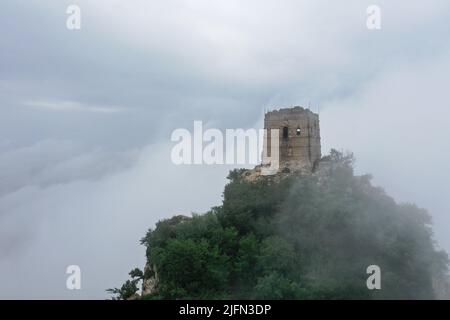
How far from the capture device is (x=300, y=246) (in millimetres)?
33094

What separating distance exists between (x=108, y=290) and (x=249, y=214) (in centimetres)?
1003

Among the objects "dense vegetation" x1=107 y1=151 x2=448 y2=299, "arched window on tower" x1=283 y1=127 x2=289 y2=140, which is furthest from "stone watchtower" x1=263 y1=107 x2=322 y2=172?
"dense vegetation" x1=107 y1=151 x2=448 y2=299

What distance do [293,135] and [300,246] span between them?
1241 centimetres

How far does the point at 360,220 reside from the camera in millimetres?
33000

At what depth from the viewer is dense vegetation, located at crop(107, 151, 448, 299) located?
30.2 m

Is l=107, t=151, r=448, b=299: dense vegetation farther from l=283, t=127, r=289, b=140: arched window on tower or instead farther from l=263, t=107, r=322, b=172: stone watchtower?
l=283, t=127, r=289, b=140: arched window on tower

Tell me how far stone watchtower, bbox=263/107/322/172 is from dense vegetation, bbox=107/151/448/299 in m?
5.16

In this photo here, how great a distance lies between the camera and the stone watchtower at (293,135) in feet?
142

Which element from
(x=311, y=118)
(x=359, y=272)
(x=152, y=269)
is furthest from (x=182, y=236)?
(x=311, y=118)

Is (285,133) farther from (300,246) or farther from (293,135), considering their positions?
(300,246)

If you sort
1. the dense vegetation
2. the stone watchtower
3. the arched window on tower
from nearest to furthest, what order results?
the dense vegetation → the stone watchtower → the arched window on tower

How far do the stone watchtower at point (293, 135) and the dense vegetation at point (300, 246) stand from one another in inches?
203

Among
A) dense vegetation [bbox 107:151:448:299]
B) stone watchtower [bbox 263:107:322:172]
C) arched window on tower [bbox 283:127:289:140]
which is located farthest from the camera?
arched window on tower [bbox 283:127:289:140]
